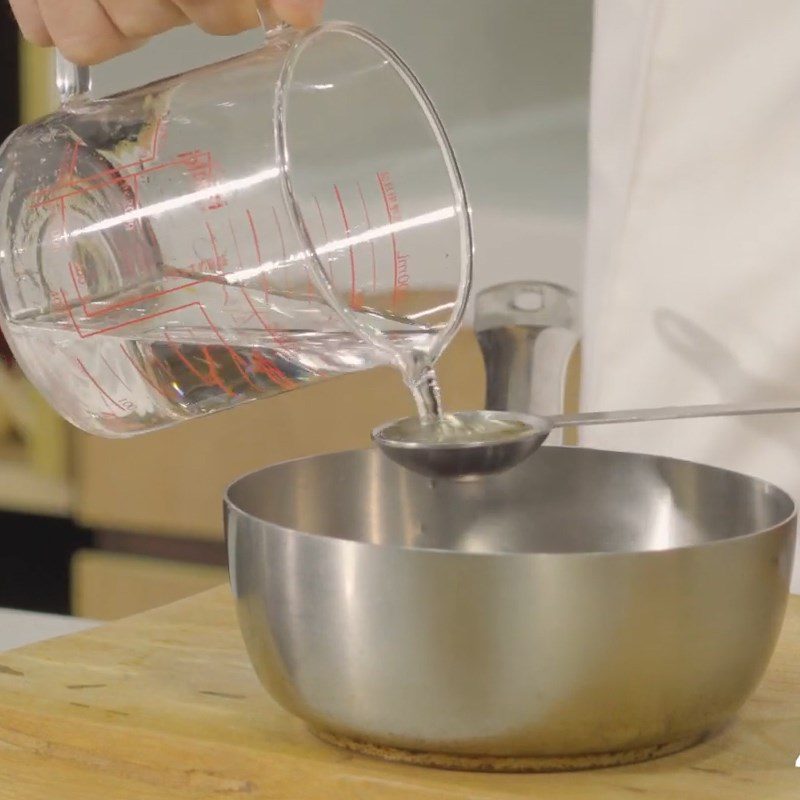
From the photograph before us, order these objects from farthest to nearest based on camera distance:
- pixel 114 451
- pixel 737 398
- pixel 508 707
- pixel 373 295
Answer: pixel 114 451
pixel 737 398
pixel 373 295
pixel 508 707

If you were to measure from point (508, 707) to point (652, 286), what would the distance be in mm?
445

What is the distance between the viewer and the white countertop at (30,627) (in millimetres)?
1318

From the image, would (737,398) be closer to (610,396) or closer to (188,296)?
(610,396)

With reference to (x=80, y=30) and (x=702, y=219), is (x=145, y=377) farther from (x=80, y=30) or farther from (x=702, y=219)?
(x=702, y=219)

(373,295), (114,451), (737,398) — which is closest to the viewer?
(373,295)

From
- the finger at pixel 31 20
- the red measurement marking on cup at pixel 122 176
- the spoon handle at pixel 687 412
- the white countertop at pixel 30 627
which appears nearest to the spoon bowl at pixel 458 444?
the spoon handle at pixel 687 412

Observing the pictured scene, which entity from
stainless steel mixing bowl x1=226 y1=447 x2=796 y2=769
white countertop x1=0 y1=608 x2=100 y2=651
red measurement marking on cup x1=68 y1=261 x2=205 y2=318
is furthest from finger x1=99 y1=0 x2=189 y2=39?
white countertop x1=0 y1=608 x2=100 y2=651

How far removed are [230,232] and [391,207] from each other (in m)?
0.08

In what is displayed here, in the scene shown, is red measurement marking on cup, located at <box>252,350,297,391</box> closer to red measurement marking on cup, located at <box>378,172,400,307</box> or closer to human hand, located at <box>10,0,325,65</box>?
red measurement marking on cup, located at <box>378,172,400,307</box>

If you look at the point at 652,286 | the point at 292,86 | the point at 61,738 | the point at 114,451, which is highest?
the point at 292,86

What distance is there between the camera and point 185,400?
1.92ft

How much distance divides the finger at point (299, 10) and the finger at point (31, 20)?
139mm

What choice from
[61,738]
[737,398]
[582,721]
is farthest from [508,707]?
[737,398]

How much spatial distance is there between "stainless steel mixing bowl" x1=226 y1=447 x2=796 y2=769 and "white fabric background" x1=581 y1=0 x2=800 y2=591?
32cm
